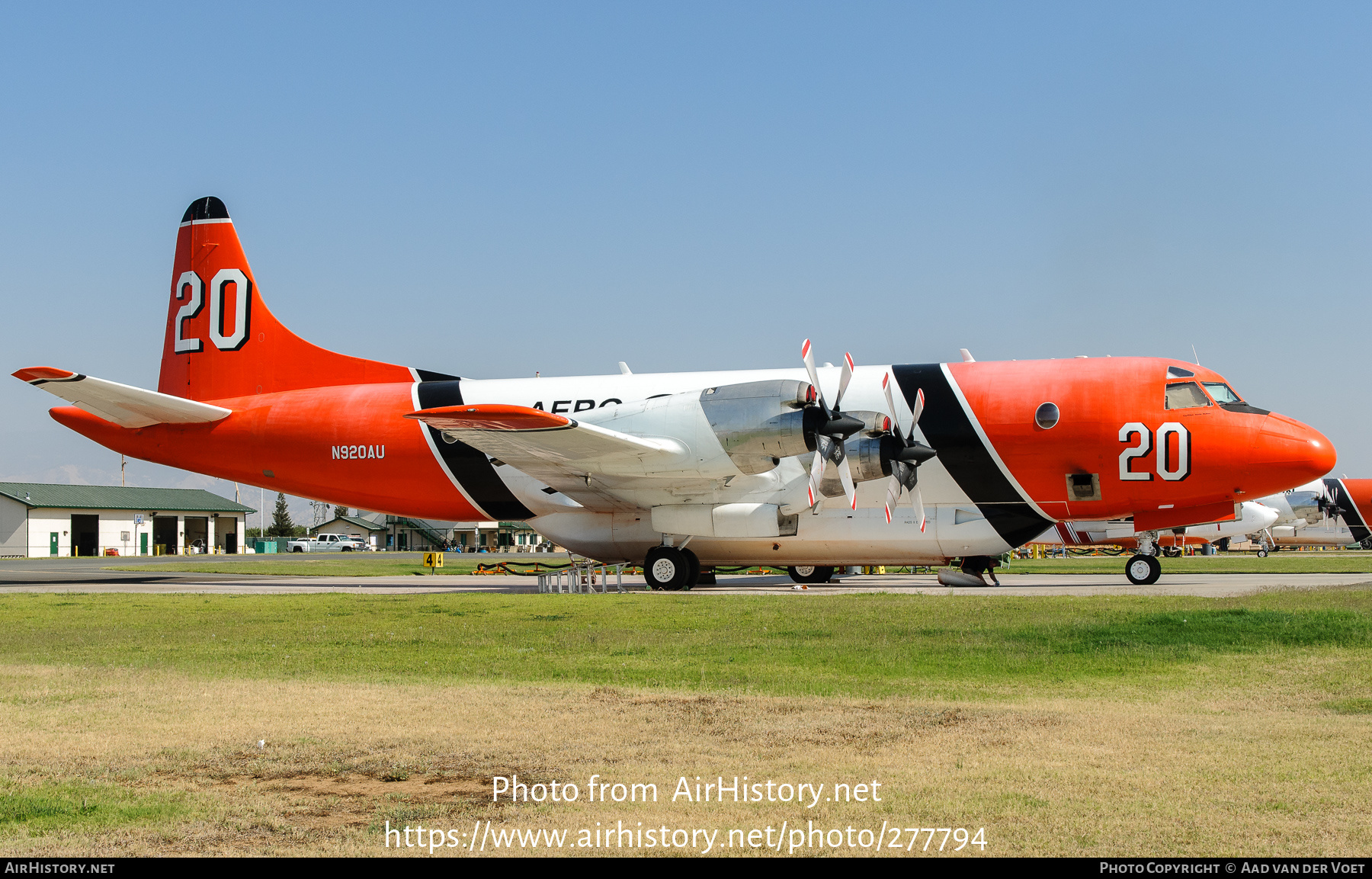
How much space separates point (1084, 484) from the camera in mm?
23391

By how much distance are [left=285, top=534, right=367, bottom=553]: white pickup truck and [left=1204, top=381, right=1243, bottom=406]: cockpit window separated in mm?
76342

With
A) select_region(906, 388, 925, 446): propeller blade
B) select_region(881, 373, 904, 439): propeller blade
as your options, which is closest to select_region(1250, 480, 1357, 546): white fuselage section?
select_region(881, 373, 904, 439): propeller blade

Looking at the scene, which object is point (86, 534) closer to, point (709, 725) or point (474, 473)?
point (474, 473)

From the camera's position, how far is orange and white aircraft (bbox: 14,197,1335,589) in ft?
73.2

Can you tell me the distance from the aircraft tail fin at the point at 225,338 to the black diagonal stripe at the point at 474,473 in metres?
1.41

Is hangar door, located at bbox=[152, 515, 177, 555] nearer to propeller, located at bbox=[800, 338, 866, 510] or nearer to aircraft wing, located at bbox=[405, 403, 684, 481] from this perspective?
aircraft wing, located at bbox=[405, 403, 684, 481]

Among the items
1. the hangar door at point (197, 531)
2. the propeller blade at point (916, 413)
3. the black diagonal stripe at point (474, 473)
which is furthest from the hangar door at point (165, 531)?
the propeller blade at point (916, 413)

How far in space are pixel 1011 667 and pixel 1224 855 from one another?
5883mm

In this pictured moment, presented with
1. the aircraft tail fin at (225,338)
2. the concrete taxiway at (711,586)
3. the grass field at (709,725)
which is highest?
the aircraft tail fin at (225,338)

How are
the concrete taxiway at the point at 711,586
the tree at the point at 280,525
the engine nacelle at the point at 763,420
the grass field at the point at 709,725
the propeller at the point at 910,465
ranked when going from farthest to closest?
the tree at the point at 280,525, the propeller at the point at 910,465, the concrete taxiway at the point at 711,586, the engine nacelle at the point at 763,420, the grass field at the point at 709,725

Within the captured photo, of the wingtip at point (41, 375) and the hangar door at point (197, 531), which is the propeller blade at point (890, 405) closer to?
the wingtip at point (41, 375)

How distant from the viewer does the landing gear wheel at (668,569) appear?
2395 cm

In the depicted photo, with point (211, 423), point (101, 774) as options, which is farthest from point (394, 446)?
point (101, 774)

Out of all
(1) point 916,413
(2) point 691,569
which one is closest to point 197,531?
(2) point 691,569
